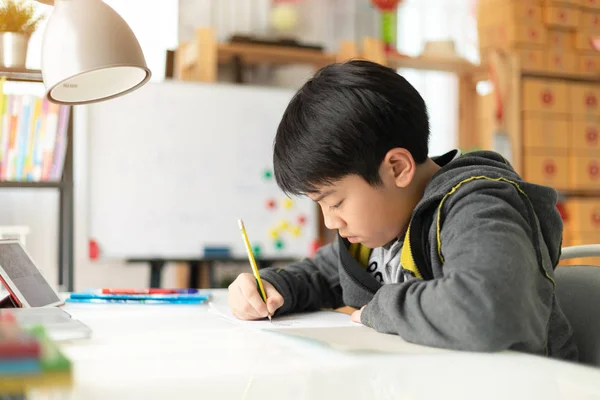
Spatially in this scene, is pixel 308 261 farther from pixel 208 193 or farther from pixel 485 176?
pixel 208 193

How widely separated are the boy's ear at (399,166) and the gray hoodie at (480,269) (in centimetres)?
6

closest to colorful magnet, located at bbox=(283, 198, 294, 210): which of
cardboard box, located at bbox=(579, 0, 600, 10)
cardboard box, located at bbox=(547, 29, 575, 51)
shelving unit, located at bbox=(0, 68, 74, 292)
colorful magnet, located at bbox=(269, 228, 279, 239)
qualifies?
colorful magnet, located at bbox=(269, 228, 279, 239)

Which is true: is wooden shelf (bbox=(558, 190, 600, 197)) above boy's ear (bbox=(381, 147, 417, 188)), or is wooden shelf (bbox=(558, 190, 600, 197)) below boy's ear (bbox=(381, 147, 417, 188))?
below

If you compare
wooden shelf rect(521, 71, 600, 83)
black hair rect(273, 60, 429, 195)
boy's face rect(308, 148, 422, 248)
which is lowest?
boy's face rect(308, 148, 422, 248)

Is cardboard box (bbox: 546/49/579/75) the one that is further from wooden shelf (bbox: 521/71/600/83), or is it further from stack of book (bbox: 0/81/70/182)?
stack of book (bbox: 0/81/70/182)

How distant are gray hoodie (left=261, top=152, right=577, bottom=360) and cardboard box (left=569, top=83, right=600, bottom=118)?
2.92 metres

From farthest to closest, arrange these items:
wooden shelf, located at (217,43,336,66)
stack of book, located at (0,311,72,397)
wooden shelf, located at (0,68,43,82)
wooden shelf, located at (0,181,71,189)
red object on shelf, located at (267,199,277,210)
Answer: wooden shelf, located at (217,43,336,66)
red object on shelf, located at (267,199,277,210)
wooden shelf, located at (0,181,71,189)
wooden shelf, located at (0,68,43,82)
stack of book, located at (0,311,72,397)

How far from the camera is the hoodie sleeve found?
63cm

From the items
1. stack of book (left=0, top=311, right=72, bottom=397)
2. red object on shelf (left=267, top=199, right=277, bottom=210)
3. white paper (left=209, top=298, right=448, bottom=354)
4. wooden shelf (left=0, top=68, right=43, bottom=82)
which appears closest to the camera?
stack of book (left=0, top=311, right=72, bottom=397)

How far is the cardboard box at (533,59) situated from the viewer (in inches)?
137

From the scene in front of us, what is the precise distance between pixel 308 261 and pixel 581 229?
8.80ft

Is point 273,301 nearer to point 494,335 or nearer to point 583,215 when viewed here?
point 494,335

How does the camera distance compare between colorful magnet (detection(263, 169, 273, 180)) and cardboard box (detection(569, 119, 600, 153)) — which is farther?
cardboard box (detection(569, 119, 600, 153))

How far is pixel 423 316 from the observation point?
2.19 ft
